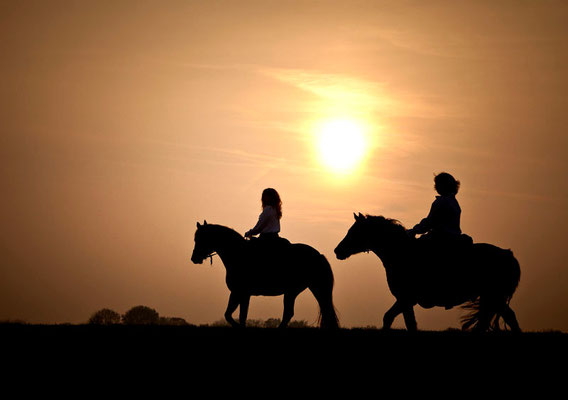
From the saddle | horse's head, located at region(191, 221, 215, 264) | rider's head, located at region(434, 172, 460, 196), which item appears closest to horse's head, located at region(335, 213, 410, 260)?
rider's head, located at region(434, 172, 460, 196)

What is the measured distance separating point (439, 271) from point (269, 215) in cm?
436

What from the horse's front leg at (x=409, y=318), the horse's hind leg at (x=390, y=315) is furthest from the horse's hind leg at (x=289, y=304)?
the horse's front leg at (x=409, y=318)

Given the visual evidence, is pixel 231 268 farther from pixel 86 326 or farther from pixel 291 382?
pixel 291 382

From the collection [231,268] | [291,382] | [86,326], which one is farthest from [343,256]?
[291,382]

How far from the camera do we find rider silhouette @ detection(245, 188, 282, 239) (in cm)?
1895

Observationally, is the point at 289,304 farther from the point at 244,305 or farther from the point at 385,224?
the point at 385,224

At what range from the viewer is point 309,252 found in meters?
20.2

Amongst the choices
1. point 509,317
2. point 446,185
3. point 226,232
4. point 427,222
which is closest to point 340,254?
point 427,222

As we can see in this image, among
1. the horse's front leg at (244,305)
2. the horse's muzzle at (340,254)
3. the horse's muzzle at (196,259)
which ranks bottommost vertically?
the horse's front leg at (244,305)

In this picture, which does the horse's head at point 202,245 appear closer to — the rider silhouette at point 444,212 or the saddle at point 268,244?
the saddle at point 268,244

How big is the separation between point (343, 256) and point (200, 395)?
305 inches

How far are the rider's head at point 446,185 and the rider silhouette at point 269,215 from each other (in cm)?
412

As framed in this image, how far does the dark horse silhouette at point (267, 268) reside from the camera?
1952 centimetres

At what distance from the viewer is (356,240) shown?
56.4ft
